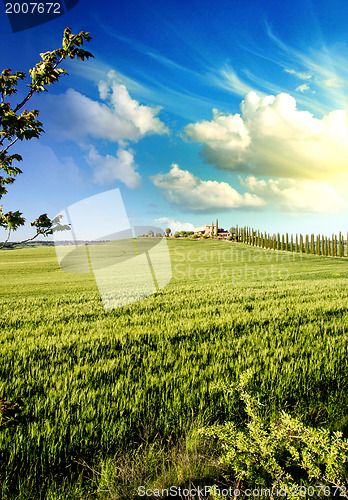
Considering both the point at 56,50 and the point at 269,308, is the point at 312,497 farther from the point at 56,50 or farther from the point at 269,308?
the point at 269,308

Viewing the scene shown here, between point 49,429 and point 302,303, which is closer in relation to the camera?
point 49,429

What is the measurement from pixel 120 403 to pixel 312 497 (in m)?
1.66

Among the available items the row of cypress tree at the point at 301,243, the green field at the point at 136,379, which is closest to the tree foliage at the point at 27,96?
the green field at the point at 136,379

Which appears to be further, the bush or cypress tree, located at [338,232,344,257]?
cypress tree, located at [338,232,344,257]

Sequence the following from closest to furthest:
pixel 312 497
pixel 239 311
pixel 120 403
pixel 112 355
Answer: pixel 312 497, pixel 120 403, pixel 112 355, pixel 239 311

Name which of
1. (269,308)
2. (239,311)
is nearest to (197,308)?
(239,311)

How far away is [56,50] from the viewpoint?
222 cm

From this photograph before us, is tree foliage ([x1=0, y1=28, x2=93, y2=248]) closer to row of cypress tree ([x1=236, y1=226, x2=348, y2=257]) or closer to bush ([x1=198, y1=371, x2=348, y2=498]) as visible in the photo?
bush ([x1=198, y1=371, x2=348, y2=498])

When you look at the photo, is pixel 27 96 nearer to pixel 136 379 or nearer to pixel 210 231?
pixel 136 379

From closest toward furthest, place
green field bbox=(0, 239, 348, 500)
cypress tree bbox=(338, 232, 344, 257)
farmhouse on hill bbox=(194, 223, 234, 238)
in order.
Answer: green field bbox=(0, 239, 348, 500), cypress tree bbox=(338, 232, 344, 257), farmhouse on hill bbox=(194, 223, 234, 238)

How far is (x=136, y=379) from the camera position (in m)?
2.95

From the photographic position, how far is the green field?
194 cm

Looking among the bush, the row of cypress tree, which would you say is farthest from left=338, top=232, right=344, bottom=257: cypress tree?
the bush

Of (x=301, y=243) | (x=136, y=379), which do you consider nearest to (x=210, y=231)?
(x=301, y=243)
